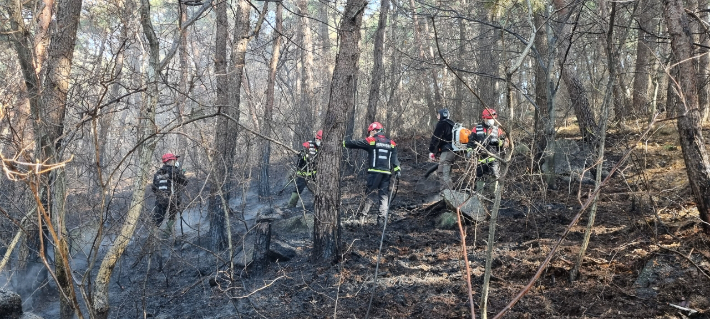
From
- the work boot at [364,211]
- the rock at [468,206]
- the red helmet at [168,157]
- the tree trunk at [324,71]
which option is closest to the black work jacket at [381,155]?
the work boot at [364,211]

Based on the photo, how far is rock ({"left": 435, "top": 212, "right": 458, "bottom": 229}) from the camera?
8.69 metres

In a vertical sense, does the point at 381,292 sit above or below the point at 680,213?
below

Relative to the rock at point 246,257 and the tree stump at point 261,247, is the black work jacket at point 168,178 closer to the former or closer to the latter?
the rock at point 246,257

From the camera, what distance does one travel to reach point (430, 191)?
39.2 ft

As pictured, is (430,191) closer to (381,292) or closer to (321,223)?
(321,223)

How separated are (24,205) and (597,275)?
340 inches

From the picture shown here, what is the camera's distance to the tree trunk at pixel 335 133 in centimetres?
724

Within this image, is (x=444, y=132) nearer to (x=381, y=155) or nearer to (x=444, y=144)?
(x=444, y=144)

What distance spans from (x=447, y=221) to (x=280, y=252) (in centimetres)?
287

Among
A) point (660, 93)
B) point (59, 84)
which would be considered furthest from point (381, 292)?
point (660, 93)

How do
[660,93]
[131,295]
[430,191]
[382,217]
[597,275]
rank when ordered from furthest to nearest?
1. [660,93]
2. [430,191]
3. [382,217]
4. [131,295]
5. [597,275]

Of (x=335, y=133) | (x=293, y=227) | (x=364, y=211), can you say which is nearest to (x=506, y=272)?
(x=335, y=133)

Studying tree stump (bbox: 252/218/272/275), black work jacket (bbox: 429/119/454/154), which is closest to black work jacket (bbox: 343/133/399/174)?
black work jacket (bbox: 429/119/454/154)

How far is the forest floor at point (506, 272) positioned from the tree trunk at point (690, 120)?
313 mm
